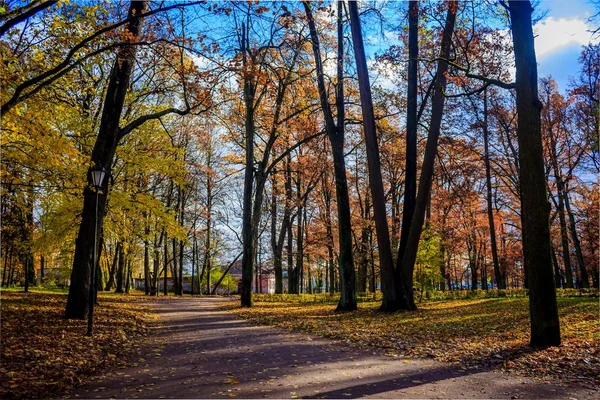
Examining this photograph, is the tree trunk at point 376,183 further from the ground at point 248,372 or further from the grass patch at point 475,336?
the ground at point 248,372

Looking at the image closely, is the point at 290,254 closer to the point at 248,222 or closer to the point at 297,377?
the point at 248,222

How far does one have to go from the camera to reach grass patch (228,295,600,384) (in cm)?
573

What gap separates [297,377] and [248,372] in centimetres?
73

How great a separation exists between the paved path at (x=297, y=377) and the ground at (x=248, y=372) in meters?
0.01

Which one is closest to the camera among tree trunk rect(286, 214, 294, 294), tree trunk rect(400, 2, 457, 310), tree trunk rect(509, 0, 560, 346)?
tree trunk rect(509, 0, 560, 346)

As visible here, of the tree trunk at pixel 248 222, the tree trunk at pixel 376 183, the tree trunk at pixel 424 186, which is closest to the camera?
the tree trunk at pixel 424 186

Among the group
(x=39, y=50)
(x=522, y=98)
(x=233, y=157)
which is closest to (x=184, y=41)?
(x=39, y=50)

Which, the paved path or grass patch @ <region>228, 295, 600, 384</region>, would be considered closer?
the paved path

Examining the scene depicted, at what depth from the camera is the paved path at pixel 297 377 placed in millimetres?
4500

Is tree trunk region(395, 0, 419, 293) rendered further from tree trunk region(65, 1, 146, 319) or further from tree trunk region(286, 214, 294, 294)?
tree trunk region(286, 214, 294, 294)

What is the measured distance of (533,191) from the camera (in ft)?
23.1

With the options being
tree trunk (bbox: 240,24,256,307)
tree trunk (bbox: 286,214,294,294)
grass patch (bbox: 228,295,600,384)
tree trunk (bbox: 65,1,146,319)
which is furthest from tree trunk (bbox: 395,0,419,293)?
tree trunk (bbox: 286,214,294,294)

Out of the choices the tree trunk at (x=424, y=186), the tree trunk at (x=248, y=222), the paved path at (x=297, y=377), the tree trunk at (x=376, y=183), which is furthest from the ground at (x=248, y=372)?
the tree trunk at (x=248, y=222)

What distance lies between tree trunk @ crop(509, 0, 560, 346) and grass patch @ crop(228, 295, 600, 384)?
0.48 meters
